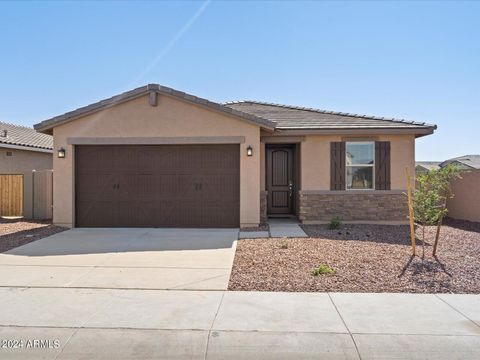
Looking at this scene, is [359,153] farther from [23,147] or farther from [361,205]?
[23,147]

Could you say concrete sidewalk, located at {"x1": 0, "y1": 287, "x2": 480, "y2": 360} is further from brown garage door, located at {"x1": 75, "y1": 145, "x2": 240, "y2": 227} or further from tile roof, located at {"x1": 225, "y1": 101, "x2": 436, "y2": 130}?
tile roof, located at {"x1": 225, "y1": 101, "x2": 436, "y2": 130}

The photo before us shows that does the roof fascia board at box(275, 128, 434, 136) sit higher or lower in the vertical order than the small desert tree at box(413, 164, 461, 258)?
higher

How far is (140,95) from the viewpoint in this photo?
11.3 meters

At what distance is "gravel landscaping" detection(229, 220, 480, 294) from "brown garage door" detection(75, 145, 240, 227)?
250 centimetres

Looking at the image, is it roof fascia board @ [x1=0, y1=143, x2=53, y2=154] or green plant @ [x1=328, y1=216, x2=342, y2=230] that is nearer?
green plant @ [x1=328, y1=216, x2=342, y2=230]

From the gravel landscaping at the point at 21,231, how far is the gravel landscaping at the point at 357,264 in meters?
5.60

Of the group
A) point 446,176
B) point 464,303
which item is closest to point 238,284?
point 464,303

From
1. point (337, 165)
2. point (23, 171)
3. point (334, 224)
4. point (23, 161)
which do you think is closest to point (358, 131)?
point (337, 165)

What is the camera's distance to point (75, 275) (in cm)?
648

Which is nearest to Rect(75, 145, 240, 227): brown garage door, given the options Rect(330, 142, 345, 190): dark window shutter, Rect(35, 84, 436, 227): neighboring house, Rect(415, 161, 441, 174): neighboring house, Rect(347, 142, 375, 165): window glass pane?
Rect(35, 84, 436, 227): neighboring house

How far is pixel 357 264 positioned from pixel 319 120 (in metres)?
6.79

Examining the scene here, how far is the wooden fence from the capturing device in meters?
14.8

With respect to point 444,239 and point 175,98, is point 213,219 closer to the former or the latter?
point 175,98

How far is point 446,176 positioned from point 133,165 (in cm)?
858
